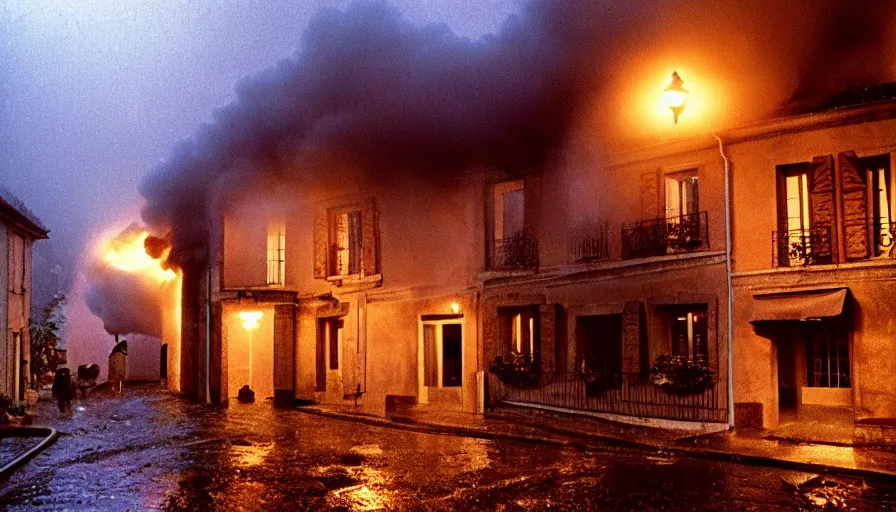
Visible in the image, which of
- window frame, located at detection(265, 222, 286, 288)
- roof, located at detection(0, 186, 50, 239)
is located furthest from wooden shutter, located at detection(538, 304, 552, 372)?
roof, located at detection(0, 186, 50, 239)

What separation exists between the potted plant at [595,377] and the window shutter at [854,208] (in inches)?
213

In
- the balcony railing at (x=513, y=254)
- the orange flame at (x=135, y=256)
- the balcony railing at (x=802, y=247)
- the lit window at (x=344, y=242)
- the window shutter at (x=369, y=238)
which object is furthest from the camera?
the orange flame at (x=135, y=256)

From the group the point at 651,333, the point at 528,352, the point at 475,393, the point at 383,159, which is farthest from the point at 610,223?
the point at 383,159

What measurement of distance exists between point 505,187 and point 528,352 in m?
4.13

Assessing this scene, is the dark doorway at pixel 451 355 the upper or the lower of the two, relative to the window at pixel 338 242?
lower

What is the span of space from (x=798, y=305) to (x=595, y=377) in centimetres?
461

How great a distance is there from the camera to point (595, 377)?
61.1 ft

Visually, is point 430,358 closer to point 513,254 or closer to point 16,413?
point 513,254

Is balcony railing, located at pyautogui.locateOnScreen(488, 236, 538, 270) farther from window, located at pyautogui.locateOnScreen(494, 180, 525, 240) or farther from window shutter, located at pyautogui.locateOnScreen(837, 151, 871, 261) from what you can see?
window shutter, located at pyautogui.locateOnScreen(837, 151, 871, 261)

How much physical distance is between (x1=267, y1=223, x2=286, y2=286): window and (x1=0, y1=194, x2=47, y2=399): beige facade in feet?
24.3

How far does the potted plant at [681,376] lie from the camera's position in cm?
1706

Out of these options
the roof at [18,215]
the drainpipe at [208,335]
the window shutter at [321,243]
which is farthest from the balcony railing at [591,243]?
the roof at [18,215]

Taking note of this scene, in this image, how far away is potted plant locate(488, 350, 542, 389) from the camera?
2006 cm

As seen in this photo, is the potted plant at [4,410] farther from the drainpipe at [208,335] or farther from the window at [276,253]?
the window at [276,253]
